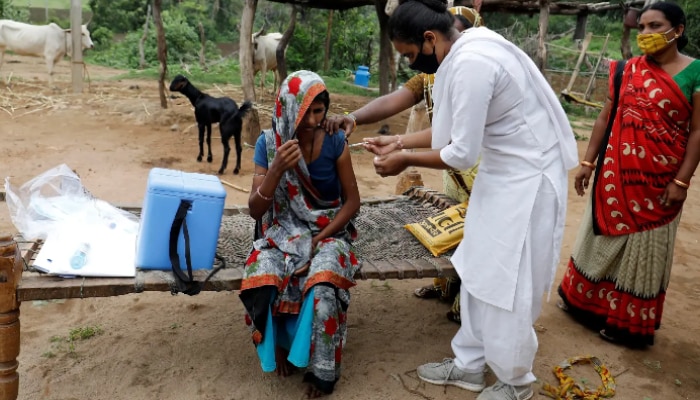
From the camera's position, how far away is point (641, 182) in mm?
3088

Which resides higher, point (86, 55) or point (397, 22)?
point (397, 22)

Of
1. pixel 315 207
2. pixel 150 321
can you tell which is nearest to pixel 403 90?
pixel 315 207

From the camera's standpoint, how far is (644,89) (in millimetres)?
3047

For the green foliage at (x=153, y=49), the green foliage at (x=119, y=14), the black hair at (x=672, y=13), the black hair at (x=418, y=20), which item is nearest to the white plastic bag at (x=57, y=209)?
the black hair at (x=418, y=20)

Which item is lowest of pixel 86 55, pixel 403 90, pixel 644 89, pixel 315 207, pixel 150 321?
pixel 86 55

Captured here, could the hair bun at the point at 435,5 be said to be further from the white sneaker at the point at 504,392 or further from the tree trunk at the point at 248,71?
the tree trunk at the point at 248,71

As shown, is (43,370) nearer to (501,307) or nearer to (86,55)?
(501,307)

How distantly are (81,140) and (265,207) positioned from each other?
569cm

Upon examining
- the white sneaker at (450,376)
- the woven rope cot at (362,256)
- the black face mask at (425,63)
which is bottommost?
the white sneaker at (450,376)

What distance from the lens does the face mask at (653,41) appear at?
290 centimetres

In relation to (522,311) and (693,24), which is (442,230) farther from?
(693,24)

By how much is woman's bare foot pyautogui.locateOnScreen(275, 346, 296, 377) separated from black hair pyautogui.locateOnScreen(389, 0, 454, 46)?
154 centimetres

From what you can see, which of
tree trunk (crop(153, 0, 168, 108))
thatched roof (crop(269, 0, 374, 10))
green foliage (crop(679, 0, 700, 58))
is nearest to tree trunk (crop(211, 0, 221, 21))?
thatched roof (crop(269, 0, 374, 10))

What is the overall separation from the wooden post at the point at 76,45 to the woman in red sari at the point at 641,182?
9838 millimetres
